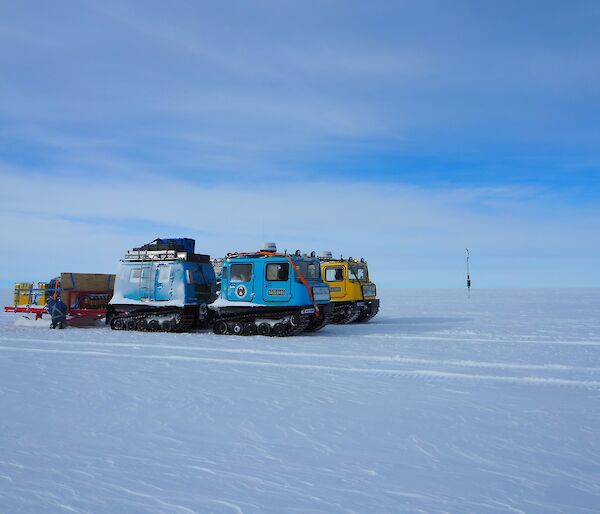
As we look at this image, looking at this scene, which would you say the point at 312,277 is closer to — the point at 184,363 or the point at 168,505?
the point at 184,363

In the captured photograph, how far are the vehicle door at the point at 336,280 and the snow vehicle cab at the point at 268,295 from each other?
3.34m

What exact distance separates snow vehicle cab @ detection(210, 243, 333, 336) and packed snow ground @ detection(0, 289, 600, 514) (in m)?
3.60

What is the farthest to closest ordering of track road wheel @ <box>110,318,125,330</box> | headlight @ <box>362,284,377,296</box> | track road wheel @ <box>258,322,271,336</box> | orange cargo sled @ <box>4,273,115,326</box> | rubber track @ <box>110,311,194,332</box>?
headlight @ <box>362,284,377,296</box>, orange cargo sled @ <box>4,273,115,326</box>, track road wheel @ <box>110,318,125,330</box>, rubber track @ <box>110,311,194,332</box>, track road wheel @ <box>258,322,271,336</box>

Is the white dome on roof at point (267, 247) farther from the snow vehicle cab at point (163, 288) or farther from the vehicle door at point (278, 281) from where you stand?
the snow vehicle cab at point (163, 288)

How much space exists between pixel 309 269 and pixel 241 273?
1.92 metres

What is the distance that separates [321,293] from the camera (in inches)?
592

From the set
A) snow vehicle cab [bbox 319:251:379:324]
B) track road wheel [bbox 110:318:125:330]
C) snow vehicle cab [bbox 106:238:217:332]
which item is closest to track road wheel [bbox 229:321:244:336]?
snow vehicle cab [bbox 106:238:217:332]

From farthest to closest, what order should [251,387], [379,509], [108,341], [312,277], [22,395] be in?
[312,277]
[108,341]
[251,387]
[22,395]
[379,509]

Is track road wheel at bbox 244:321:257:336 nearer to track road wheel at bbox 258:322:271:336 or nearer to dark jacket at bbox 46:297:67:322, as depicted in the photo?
track road wheel at bbox 258:322:271:336

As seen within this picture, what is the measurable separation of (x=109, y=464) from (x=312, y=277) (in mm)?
11119

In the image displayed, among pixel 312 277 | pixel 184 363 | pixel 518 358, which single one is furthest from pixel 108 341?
pixel 518 358

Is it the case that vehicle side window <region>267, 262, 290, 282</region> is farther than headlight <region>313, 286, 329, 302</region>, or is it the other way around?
headlight <region>313, 286, 329, 302</region>

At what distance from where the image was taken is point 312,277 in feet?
50.5

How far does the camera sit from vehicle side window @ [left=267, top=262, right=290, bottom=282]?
572 inches
